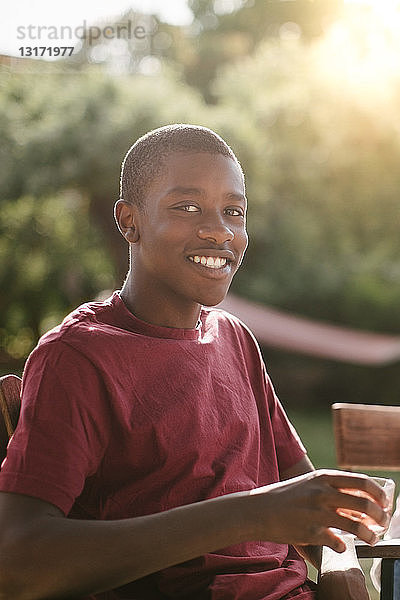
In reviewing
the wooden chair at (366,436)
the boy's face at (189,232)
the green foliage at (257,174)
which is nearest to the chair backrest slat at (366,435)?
the wooden chair at (366,436)

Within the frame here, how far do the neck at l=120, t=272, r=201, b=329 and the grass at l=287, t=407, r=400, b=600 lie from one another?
12.3ft

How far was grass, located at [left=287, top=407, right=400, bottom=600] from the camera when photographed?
516 centimetres

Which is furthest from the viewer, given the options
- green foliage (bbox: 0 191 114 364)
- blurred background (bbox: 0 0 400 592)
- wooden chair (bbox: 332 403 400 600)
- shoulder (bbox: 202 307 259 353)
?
green foliage (bbox: 0 191 114 364)

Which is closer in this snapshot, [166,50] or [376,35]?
[376,35]

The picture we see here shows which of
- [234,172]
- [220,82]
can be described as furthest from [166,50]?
[234,172]

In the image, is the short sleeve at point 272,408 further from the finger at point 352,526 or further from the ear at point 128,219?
the finger at point 352,526

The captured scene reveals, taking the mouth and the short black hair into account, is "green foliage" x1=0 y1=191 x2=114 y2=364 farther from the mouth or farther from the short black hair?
the mouth

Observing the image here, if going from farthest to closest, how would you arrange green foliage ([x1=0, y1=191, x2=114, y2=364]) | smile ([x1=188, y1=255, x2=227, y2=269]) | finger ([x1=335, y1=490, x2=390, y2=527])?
1. green foliage ([x1=0, y1=191, x2=114, y2=364])
2. smile ([x1=188, y1=255, x2=227, y2=269])
3. finger ([x1=335, y1=490, x2=390, y2=527])

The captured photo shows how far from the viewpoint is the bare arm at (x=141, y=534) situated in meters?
0.88

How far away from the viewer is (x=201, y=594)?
3.51 ft

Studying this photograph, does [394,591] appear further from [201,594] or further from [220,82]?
[220,82]

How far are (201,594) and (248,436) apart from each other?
22 centimetres

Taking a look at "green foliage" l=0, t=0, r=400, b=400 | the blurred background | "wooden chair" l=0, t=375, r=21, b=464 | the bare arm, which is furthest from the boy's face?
"green foliage" l=0, t=0, r=400, b=400

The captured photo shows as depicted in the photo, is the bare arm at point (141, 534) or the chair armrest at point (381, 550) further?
the chair armrest at point (381, 550)
